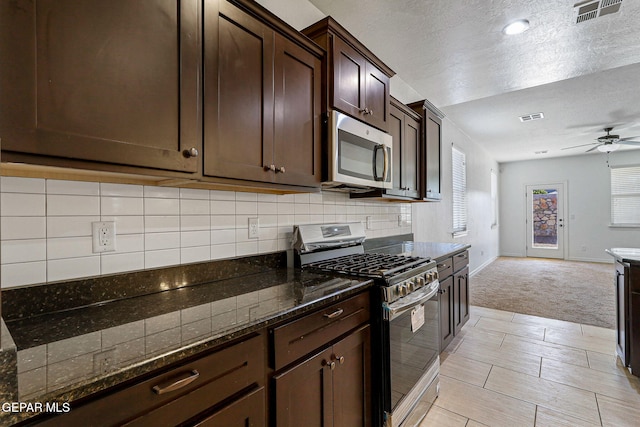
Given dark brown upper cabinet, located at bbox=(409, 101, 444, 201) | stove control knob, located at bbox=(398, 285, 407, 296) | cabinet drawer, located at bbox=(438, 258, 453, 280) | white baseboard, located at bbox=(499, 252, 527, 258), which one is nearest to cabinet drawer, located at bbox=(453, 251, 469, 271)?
cabinet drawer, located at bbox=(438, 258, 453, 280)

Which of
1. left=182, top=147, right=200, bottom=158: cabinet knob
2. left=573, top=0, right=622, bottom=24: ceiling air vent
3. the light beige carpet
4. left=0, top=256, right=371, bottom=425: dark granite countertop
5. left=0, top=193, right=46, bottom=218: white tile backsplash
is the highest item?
left=573, top=0, right=622, bottom=24: ceiling air vent

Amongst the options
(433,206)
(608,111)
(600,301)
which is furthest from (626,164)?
(433,206)

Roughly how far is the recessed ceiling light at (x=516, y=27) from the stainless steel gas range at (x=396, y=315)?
1910 mm

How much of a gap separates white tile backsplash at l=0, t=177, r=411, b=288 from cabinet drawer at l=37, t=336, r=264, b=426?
2.11 feet

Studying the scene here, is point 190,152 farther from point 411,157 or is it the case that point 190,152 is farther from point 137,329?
point 411,157

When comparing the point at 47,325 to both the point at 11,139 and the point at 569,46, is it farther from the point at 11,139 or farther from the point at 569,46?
the point at 569,46

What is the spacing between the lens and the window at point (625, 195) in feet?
22.9

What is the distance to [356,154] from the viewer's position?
1969mm

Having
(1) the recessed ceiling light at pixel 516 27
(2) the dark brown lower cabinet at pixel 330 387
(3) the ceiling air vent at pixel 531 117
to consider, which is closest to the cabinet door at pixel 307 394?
(2) the dark brown lower cabinet at pixel 330 387

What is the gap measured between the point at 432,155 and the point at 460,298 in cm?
153

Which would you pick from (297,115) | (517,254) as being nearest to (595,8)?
(297,115)

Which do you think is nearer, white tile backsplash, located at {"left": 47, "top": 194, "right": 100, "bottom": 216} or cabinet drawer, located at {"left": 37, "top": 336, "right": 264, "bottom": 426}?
cabinet drawer, located at {"left": 37, "top": 336, "right": 264, "bottom": 426}

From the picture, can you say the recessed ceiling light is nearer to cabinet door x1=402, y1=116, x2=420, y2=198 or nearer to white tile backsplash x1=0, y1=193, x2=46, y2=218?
cabinet door x1=402, y1=116, x2=420, y2=198

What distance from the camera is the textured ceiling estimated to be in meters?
2.11
